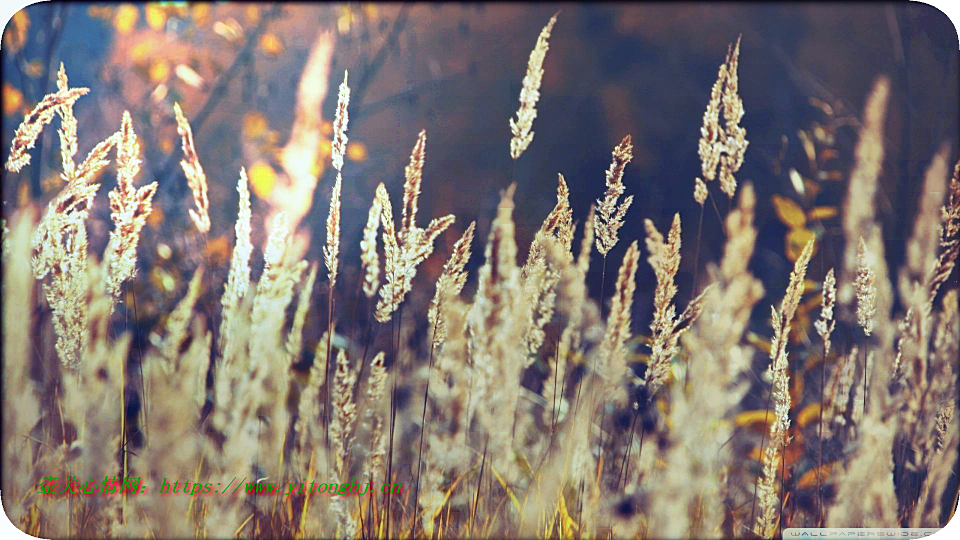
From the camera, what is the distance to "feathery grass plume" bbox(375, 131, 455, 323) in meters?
1.45

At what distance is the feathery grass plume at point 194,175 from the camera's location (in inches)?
58.4

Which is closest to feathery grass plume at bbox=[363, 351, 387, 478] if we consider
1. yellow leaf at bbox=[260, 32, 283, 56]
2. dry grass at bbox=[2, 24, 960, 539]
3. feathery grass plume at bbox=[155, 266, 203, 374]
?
dry grass at bbox=[2, 24, 960, 539]

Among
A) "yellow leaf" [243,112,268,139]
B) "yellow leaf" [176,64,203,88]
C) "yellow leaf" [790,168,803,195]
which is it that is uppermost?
"yellow leaf" [176,64,203,88]

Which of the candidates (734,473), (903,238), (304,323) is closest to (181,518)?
(304,323)

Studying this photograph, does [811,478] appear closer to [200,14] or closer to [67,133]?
[200,14]

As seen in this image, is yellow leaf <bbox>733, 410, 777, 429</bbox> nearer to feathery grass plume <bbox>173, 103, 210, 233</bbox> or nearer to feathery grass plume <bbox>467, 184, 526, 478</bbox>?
feathery grass plume <bbox>467, 184, 526, 478</bbox>

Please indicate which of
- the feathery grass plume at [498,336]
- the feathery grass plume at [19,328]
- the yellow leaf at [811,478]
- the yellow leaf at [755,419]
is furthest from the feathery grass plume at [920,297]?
the feathery grass plume at [19,328]

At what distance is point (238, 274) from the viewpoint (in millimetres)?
1476

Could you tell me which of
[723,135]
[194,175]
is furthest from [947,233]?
[194,175]

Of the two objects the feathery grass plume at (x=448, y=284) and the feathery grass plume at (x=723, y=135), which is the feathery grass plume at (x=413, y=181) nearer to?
the feathery grass plume at (x=448, y=284)

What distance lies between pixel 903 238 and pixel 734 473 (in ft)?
2.15

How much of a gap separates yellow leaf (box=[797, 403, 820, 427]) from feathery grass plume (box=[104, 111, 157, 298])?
59.9 inches

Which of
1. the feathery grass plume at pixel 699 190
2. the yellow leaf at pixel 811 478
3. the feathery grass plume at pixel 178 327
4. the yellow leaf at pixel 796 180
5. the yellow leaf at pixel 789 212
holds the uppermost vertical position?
the yellow leaf at pixel 796 180

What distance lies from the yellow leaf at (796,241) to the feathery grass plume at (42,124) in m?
1.59
